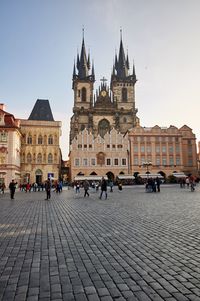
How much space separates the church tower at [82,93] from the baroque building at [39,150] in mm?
17384

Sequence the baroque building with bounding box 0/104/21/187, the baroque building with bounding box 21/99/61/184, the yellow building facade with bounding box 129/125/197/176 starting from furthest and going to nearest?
the yellow building facade with bounding box 129/125/197/176, the baroque building with bounding box 21/99/61/184, the baroque building with bounding box 0/104/21/187

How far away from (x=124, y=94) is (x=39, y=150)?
38291mm

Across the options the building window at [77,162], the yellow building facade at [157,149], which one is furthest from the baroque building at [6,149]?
the yellow building facade at [157,149]

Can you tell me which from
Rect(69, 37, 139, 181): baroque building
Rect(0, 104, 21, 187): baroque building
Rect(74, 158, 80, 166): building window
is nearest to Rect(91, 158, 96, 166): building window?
Rect(69, 37, 139, 181): baroque building

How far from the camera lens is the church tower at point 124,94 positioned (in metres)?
74.3

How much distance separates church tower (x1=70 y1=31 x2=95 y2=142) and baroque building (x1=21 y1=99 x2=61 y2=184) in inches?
A: 684

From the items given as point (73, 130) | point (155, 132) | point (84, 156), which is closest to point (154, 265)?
point (84, 156)

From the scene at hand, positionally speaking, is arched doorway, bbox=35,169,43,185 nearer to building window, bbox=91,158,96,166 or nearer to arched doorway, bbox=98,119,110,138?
building window, bbox=91,158,96,166

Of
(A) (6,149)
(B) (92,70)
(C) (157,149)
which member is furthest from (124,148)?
(B) (92,70)

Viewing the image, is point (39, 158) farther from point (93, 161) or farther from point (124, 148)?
point (124, 148)

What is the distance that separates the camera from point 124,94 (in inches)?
3127

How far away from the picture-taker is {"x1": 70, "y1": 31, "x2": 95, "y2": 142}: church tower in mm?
72438

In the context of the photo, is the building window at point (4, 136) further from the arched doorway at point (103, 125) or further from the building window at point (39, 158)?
the arched doorway at point (103, 125)

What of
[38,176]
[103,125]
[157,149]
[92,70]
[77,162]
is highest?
[92,70]
